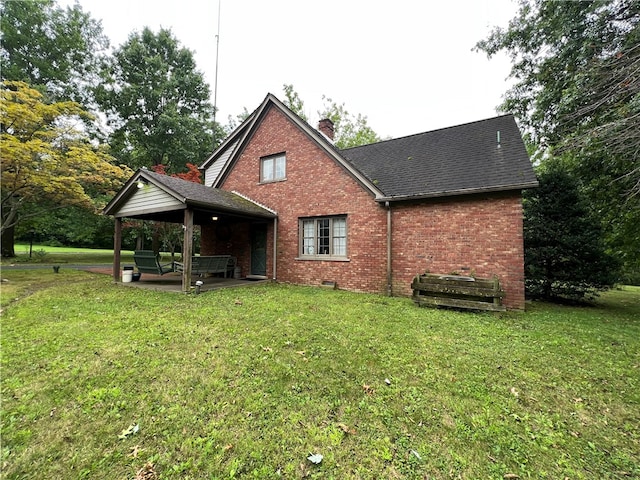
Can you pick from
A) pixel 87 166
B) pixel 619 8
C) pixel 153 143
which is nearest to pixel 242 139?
pixel 87 166

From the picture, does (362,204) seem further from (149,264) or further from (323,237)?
(149,264)

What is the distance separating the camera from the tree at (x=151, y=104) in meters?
24.7

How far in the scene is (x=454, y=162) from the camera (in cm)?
910

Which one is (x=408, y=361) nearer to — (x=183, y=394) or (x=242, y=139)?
(x=183, y=394)

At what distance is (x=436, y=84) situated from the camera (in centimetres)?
2070

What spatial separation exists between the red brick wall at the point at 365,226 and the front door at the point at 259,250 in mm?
301

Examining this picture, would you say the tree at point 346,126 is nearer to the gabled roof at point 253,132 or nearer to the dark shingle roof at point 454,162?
the gabled roof at point 253,132

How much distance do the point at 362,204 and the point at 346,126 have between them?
79.8 ft

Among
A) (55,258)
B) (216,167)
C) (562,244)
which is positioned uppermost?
(216,167)

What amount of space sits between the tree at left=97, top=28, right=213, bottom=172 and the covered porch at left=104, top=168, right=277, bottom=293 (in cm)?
1634

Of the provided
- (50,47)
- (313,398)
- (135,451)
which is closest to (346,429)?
(313,398)

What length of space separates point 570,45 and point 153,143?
96.2ft

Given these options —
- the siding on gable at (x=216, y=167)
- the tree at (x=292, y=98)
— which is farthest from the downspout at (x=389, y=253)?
the tree at (x=292, y=98)

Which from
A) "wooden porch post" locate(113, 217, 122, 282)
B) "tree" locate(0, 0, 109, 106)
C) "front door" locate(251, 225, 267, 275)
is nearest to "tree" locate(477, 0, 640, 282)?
"front door" locate(251, 225, 267, 275)
